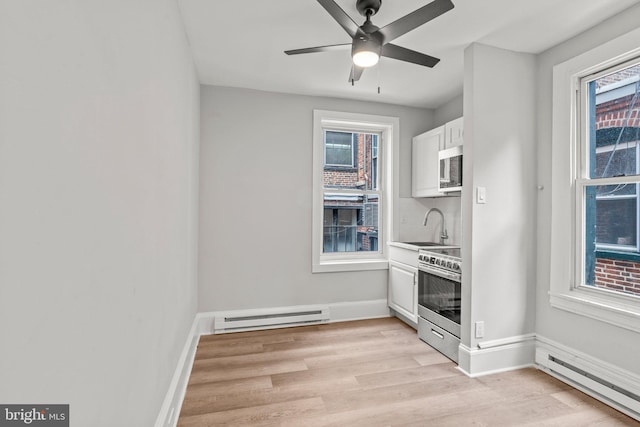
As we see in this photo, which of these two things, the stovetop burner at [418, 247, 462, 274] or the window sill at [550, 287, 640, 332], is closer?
the window sill at [550, 287, 640, 332]

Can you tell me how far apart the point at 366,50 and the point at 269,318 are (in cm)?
273

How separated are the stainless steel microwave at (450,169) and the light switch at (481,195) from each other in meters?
0.53

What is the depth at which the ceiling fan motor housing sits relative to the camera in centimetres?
191

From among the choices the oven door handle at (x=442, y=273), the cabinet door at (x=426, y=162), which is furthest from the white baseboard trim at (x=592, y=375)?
the cabinet door at (x=426, y=162)

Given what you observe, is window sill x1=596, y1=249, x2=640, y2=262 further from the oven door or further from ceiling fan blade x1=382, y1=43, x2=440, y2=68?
ceiling fan blade x1=382, y1=43, x2=440, y2=68

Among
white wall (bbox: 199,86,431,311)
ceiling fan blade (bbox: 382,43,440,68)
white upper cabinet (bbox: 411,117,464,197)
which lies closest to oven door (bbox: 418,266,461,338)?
white wall (bbox: 199,86,431,311)

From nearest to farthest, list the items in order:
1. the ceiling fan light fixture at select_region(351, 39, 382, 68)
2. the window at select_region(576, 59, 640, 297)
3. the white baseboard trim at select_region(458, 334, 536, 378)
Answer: the ceiling fan light fixture at select_region(351, 39, 382, 68) < the window at select_region(576, 59, 640, 297) < the white baseboard trim at select_region(458, 334, 536, 378)

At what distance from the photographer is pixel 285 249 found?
3.50 meters

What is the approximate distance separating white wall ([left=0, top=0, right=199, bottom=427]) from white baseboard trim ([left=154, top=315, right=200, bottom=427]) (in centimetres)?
15

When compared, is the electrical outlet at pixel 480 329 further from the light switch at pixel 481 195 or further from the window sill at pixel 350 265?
Answer: the window sill at pixel 350 265

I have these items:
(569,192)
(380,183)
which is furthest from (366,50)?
(380,183)

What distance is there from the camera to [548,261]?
2.53 meters

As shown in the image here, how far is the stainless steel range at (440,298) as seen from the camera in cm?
267

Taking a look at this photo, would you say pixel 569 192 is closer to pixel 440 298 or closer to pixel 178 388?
pixel 440 298
